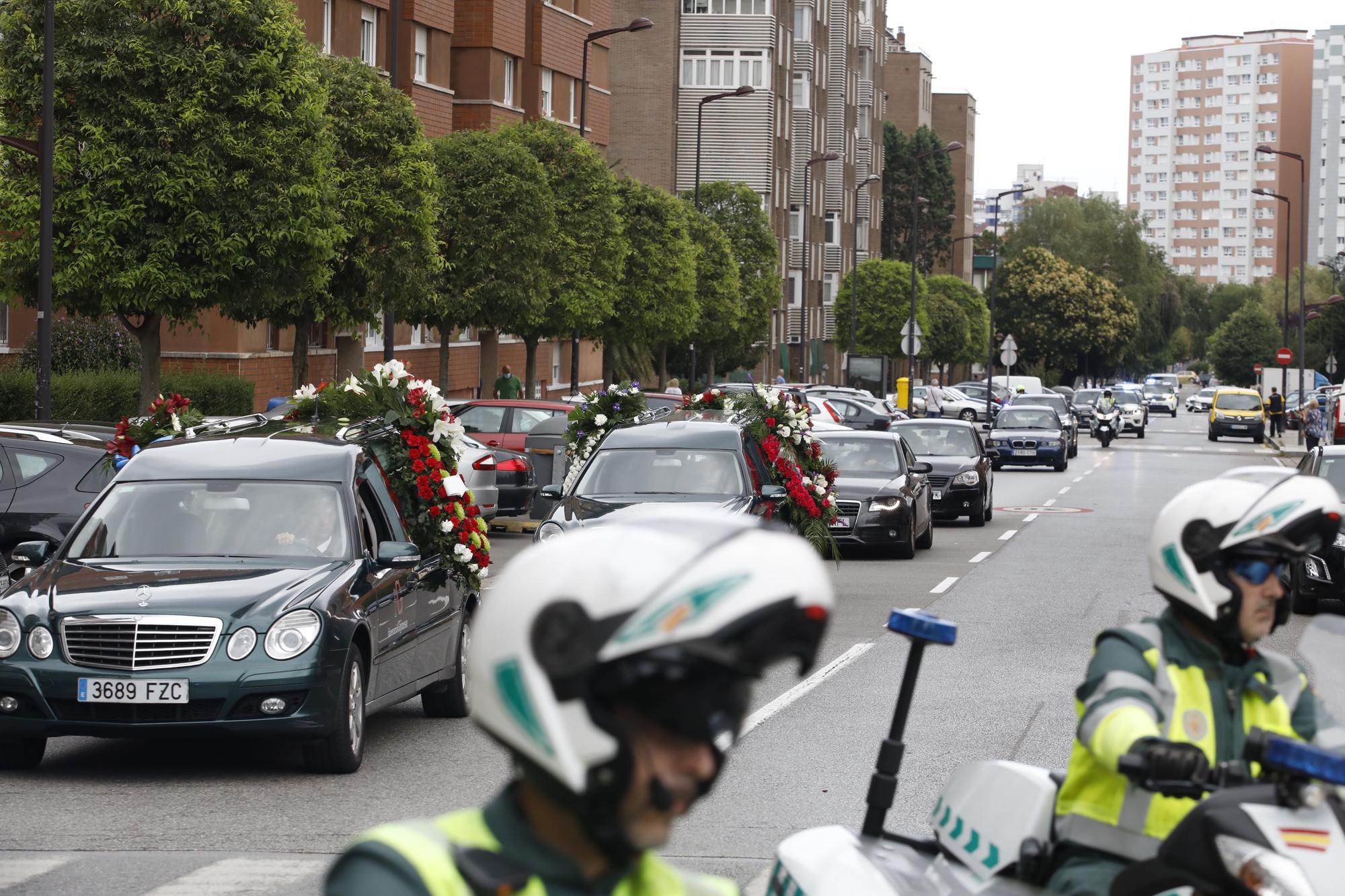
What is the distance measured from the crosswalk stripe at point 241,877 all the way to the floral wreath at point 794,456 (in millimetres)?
10251

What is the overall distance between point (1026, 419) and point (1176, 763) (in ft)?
154

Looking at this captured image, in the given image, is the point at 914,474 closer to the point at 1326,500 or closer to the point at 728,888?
the point at 1326,500

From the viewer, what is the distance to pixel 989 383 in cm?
7594

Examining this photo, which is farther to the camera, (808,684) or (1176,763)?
(808,684)

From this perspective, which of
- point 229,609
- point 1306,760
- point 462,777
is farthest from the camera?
point 462,777

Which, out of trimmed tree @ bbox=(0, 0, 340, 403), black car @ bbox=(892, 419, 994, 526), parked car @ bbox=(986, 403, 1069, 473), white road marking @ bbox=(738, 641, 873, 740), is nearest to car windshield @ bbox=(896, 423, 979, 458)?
black car @ bbox=(892, 419, 994, 526)

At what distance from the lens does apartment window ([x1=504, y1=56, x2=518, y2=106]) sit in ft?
184

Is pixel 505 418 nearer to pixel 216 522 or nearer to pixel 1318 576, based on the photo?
pixel 1318 576

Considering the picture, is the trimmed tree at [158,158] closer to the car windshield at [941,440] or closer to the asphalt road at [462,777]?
the car windshield at [941,440]

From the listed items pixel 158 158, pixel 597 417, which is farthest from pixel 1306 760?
pixel 158 158

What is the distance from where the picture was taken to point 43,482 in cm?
1714

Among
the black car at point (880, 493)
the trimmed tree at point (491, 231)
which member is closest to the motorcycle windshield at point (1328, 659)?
the black car at point (880, 493)

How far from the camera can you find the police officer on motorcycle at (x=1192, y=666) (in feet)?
13.0

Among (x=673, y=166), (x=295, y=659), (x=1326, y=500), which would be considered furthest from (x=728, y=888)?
(x=673, y=166)
